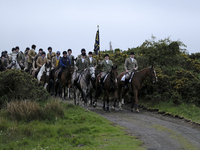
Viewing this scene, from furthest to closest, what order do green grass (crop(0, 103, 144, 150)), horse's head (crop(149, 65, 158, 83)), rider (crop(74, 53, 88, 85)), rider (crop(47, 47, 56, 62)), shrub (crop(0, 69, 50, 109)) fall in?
rider (crop(47, 47, 56, 62)) < rider (crop(74, 53, 88, 85)) < horse's head (crop(149, 65, 158, 83)) < shrub (crop(0, 69, 50, 109)) < green grass (crop(0, 103, 144, 150))

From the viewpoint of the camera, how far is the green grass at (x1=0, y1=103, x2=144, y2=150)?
34.5 ft

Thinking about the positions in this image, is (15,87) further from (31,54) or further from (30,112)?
(31,54)

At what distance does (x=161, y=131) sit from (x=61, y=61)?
11117mm

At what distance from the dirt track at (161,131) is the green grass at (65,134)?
59cm

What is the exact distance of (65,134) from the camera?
1205cm

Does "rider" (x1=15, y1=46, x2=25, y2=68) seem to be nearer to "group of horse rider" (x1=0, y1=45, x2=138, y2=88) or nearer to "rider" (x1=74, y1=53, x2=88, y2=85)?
"group of horse rider" (x1=0, y1=45, x2=138, y2=88)

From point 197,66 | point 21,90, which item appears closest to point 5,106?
point 21,90

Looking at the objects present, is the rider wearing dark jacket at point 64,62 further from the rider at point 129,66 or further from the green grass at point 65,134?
the green grass at point 65,134

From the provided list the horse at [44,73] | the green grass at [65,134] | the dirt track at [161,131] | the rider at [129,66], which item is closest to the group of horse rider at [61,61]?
the rider at [129,66]

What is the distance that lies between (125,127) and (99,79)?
690cm

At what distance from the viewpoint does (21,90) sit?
17.2 m

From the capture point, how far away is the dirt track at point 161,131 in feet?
33.4

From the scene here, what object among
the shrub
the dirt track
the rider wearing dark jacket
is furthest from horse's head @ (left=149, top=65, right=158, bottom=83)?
the shrub

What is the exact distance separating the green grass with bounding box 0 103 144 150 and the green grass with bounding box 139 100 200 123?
4.82 m
